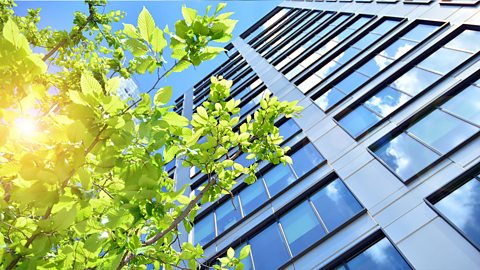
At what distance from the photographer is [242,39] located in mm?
45219

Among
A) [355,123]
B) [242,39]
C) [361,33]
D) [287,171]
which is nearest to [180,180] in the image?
[287,171]

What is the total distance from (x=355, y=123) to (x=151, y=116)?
40.8 feet

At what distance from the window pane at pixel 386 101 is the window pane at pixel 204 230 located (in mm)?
8942

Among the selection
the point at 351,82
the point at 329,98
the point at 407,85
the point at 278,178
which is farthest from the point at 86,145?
the point at 351,82

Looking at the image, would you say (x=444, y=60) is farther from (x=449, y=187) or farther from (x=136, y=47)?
(x=136, y=47)

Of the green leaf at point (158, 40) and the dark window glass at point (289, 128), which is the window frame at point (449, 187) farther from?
the green leaf at point (158, 40)

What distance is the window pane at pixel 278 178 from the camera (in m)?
14.1

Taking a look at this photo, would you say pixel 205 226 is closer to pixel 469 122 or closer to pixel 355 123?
pixel 355 123

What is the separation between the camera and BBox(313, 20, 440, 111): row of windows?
15.2 meters

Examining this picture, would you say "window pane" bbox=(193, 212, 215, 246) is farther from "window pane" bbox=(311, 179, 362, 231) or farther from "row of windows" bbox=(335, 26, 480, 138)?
"row of windows" bbox=(335, 26, 480, 138)

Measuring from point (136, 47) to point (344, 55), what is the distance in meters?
19.0

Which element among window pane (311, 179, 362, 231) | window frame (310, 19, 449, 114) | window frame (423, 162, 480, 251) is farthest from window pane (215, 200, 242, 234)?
window frame (423, 162, 480, 251)

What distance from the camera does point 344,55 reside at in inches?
763

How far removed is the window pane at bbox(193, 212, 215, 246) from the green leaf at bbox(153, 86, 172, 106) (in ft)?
43.5
